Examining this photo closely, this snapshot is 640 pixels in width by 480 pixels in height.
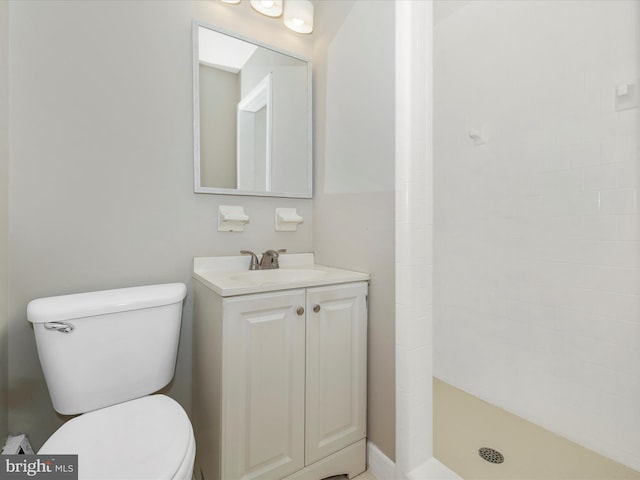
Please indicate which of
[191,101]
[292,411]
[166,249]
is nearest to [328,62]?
[191,101]

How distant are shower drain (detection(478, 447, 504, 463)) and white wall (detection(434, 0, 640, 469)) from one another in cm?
40

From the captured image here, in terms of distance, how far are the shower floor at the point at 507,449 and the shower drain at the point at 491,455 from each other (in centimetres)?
2

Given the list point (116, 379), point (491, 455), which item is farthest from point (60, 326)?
point (491, 455)

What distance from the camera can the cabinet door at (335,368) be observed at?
1.21 metres

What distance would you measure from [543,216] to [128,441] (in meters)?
1.96

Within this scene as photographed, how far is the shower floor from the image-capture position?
1.30 metres

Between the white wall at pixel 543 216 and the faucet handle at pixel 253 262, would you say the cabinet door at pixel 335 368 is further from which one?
the white wall at pixel 543 216

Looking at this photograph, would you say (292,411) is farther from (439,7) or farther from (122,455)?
(439,7)

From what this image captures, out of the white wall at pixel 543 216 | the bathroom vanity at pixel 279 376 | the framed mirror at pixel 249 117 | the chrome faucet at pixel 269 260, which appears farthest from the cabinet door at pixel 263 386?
the white wall at pixel 543 216

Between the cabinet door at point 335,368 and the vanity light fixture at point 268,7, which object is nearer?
the cabinet door at point 335,368

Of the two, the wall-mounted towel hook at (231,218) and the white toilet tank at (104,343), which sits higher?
the wall-mounted towel hook at (231,218)

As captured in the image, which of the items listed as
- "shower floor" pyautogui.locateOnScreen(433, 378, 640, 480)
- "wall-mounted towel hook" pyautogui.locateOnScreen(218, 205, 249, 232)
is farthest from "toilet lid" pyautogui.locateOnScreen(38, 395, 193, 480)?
"shower floor" pyautogui.locateOnScreen(433, 378, 640, 480)

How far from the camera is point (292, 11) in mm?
1658

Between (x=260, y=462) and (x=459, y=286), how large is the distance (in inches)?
58.8
